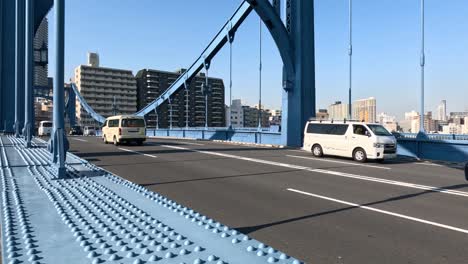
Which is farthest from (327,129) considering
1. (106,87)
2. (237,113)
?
(106,87)

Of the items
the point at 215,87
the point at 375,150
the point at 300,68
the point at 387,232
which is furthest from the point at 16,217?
the point at 215,87

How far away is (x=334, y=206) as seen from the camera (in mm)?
7602

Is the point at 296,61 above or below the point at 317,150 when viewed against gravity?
above

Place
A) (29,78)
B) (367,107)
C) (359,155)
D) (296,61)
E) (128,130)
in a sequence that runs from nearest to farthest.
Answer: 1. (359,155)
2. (29,78)
3. (296,61)
4. (128,130)
5. (367,107)

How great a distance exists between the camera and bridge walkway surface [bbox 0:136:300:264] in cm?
374

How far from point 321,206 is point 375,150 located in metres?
9.91

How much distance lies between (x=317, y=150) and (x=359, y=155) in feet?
7.69

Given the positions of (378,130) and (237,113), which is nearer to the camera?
(378,130)

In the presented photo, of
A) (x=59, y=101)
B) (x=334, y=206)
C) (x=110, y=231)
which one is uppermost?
(x=59, y=101)

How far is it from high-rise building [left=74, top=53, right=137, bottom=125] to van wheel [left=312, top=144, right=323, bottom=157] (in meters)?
103

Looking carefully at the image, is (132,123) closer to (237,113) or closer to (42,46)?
(42,46)

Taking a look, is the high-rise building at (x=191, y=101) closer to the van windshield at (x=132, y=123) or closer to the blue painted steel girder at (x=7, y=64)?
the blue painted steel girder at (x=7, y=64)

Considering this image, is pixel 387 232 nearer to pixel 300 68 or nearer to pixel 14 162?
pixel 14 162

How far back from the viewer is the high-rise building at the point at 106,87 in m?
116
